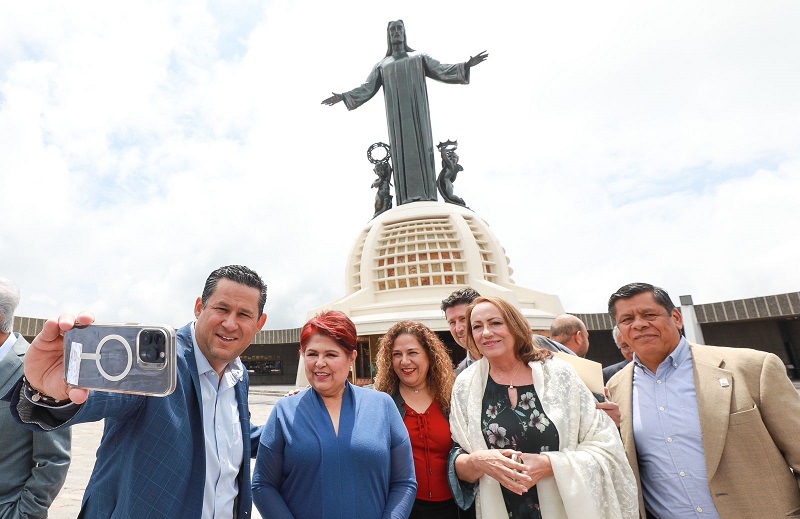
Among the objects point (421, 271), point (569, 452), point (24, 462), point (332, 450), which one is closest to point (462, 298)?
point (569, 452)

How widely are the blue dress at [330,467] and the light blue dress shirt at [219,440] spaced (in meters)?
0.10

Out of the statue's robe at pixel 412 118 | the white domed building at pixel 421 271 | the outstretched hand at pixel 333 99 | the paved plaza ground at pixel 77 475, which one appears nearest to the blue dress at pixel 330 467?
the paved plaza ground at pixel 77 475

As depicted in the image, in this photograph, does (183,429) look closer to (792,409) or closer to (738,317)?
(792,409)

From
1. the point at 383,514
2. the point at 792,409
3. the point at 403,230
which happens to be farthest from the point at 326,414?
the point at 403,230

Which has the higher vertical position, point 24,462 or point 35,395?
point 35,395

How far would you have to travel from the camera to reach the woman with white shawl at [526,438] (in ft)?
6.14

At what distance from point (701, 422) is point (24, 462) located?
10.4 feet

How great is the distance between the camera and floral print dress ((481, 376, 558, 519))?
1990 millimetres

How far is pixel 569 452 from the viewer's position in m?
1.92

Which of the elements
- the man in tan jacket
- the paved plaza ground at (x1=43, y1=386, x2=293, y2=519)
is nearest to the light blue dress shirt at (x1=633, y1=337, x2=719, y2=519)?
the man in tan jacket

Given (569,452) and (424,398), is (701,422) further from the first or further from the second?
(424,398)

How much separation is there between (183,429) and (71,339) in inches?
22.4

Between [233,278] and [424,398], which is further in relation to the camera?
[424,398]

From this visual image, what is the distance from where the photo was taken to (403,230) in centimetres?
1555
